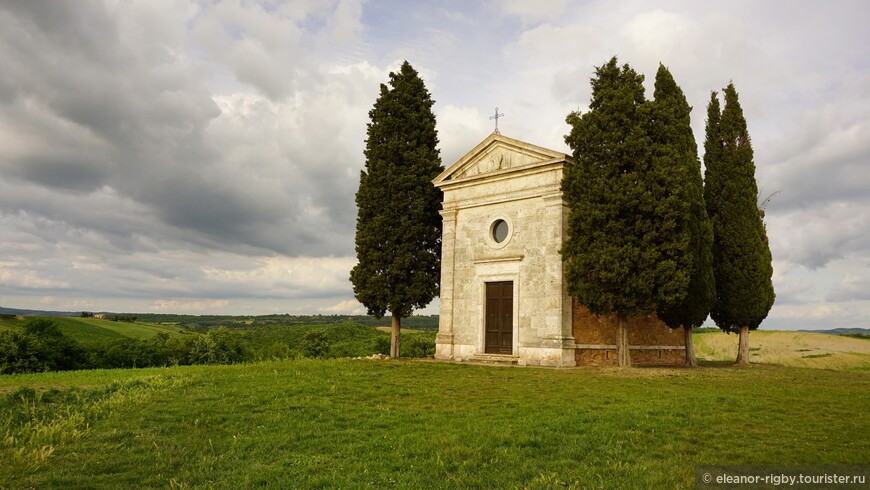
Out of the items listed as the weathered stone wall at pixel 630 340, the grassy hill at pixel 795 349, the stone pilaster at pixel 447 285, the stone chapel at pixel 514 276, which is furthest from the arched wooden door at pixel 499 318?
the grassy hill at pixel 795 349

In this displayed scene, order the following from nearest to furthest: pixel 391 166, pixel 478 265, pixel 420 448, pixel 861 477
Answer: pixel 861 477 < pixel 420 448 < pixel 478 265 < pixel 391 166

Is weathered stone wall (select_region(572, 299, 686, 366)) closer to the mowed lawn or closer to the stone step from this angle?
the stone step

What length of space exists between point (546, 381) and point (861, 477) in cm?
918

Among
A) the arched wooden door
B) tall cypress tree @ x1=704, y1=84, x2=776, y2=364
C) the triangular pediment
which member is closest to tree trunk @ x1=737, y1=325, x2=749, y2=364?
tall cypress tree @ x1=704, y1=84, x2=776, y2=364

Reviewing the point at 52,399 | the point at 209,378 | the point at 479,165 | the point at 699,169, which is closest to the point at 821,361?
the point at 699,169

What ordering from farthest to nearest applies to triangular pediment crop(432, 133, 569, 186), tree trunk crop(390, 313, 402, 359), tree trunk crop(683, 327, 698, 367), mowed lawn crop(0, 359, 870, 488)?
tree trunk crop(390, 313, 402, 359) → triangular pediment crop(432, 133, 569, 186) → tree trunk crop(683, 327, 698, 367) → mowed lawn crop(0, 359, 870, 488)

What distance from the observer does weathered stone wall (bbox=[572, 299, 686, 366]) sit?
2083cm

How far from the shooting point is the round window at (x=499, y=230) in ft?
76.2

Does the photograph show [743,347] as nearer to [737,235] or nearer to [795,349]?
[737,235]

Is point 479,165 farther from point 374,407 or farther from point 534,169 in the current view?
point 374,407

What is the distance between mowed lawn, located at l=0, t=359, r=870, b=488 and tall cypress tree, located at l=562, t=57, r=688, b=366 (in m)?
4.25

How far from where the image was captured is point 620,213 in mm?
18953

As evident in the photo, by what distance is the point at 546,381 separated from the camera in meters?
15.4

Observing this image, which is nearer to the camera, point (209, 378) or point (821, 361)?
point (209, 378)
